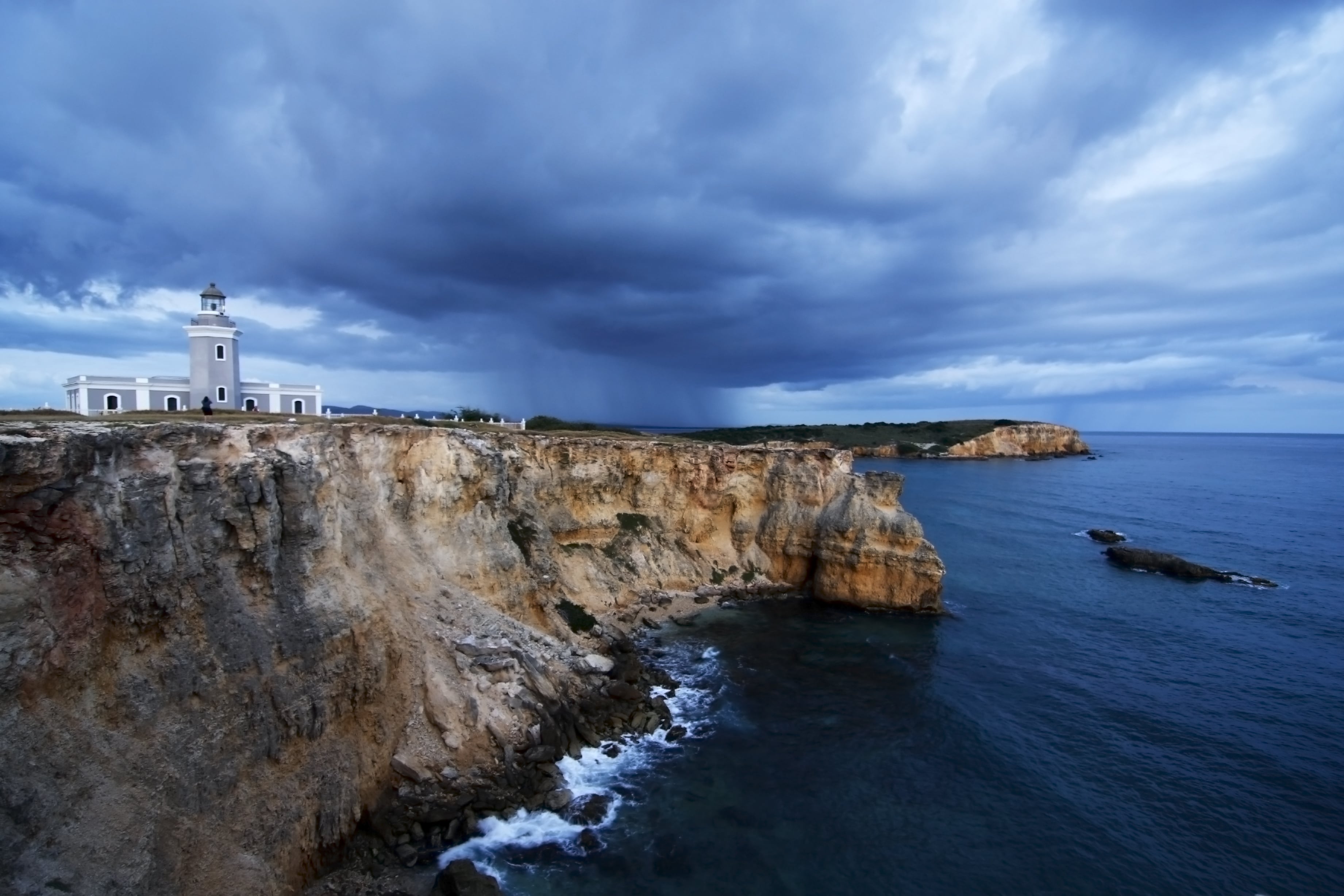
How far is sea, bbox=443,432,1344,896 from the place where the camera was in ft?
58.5

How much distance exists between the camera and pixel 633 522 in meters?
42.3

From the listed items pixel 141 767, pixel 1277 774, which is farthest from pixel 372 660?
pixel 1277 774

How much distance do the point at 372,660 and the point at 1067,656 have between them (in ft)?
105

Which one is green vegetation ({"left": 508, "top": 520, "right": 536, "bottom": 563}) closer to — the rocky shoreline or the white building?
the rocky shoreline

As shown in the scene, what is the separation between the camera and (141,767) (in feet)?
47.1

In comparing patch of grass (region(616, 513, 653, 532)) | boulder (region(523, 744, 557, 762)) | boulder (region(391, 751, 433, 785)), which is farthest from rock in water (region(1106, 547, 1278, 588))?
boulder (region(391, 751, 433, 785))

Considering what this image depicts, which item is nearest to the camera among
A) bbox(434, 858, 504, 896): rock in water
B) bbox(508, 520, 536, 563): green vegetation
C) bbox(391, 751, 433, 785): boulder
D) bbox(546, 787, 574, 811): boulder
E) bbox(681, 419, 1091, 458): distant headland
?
bbox(434, 858, 504, 896): rock in water

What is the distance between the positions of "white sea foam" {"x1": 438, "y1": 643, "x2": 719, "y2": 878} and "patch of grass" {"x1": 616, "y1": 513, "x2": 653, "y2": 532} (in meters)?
11.9

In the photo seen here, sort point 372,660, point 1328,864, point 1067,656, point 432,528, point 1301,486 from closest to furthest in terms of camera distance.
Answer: point 1328,864, point 372,660, point 432,528, point 1067,656, point 1301,486

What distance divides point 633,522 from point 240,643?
26.8 m

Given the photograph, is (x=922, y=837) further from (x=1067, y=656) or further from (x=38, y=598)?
(x=38, y=598)

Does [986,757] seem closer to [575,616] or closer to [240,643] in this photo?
[575,616]

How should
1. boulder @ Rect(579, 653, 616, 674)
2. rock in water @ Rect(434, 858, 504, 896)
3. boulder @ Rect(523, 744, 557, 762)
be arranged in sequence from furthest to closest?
boulder @ Rect(579, 653, 616, 674)
boulder @ Rect(523, 744, 557, 762)
rock in water @ Rect(434, 858, 504, 896)

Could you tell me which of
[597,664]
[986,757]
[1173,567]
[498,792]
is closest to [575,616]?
[597,664]
